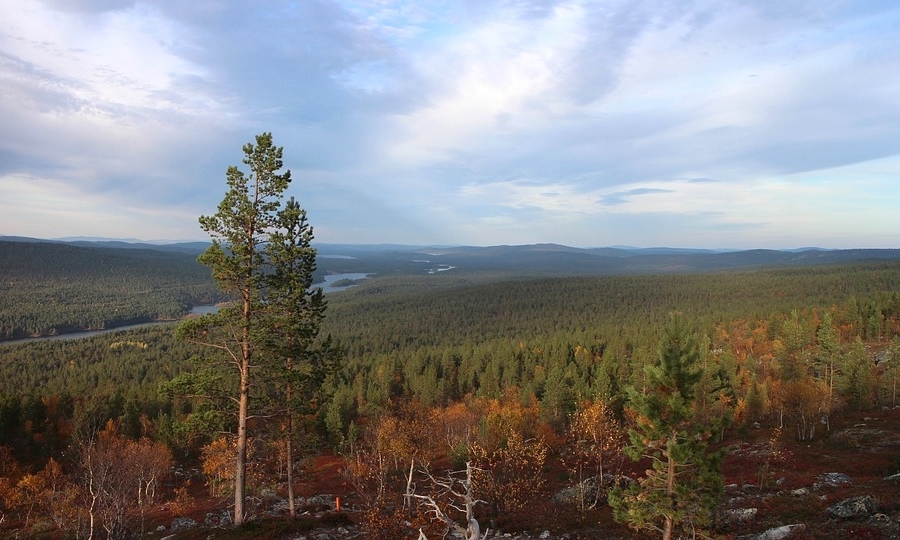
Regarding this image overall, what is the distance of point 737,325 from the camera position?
12150 cm

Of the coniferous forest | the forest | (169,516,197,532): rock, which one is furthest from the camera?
(169,516,197,532): rock

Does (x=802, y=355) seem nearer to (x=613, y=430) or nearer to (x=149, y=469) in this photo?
(x=613, y=430)

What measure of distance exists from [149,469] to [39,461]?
1189 inches

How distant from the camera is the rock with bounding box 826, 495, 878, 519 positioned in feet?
68.5

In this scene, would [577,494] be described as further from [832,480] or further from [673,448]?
[673,448]

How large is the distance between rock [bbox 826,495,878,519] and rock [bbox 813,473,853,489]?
8787 millimetres

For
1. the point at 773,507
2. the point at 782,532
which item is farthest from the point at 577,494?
the point at 782,532

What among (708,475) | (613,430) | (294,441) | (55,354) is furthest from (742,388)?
(55,354)

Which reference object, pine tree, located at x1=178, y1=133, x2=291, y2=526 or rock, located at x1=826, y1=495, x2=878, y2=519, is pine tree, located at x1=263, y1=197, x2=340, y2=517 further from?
rock, located at x1=826, y1=495, x2=878, y2=519

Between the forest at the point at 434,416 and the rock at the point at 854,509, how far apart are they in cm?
472

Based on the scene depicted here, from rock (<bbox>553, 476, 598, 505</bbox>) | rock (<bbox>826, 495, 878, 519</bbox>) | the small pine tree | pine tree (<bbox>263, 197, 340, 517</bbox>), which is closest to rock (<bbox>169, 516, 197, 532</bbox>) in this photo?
pine tree (<bbox>263, 197, 340, 517</bbox>)

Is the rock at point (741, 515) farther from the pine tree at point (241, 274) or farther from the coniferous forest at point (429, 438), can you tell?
the pine tree at point (241, 274)

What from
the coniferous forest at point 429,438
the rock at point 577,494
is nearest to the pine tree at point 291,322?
the coniferous forest at point 429,438

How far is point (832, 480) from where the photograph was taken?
101 feet
